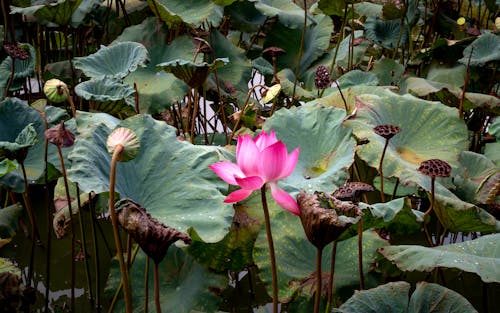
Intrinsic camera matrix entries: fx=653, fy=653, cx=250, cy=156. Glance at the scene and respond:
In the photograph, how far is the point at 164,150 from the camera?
3.92 feet

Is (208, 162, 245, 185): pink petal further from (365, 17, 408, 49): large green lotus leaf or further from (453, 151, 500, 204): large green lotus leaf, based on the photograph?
(365, 17, 408, 49): large green lotus leaf

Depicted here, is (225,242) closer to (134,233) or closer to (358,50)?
(134,233)

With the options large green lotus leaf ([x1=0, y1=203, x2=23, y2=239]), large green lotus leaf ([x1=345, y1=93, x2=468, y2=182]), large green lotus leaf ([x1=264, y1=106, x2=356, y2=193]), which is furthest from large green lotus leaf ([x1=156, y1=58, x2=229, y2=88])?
large green lotus leaf ([x1=0, y1=203, x2=23, y2=239])

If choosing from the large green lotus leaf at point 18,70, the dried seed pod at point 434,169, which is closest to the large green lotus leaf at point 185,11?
the large green lotus leaf at point 18,70

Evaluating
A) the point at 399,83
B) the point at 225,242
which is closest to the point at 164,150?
the point at 225,242

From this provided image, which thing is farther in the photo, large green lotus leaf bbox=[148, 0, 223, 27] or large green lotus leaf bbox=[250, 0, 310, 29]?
large green lotus leaf bbox=[250, 0, 310, 29]

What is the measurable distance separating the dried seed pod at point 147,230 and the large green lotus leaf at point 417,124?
788 mm

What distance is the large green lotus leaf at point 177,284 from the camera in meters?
1.32

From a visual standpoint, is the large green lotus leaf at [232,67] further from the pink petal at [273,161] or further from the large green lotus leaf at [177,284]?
the pink petal at [273,161]

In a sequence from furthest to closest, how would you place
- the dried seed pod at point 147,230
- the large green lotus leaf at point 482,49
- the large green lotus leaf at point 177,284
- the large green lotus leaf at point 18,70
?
the large green lotus leaf at point 482,49 < the large green lotus leaf at point 18,70 < the large green lotus leaf at point 177,284 < the dried seed pod at point 147,230

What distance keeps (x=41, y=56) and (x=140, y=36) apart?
765 millimetres

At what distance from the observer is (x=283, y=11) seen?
2428mm

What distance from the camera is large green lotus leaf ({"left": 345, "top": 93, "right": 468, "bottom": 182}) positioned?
1531 millimetres

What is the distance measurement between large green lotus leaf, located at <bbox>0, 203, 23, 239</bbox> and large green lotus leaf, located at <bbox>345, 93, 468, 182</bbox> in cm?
83
